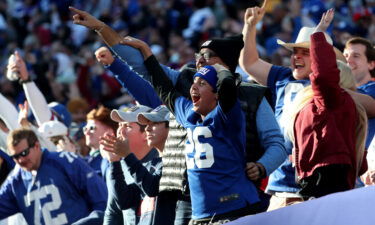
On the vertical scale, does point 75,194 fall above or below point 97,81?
below

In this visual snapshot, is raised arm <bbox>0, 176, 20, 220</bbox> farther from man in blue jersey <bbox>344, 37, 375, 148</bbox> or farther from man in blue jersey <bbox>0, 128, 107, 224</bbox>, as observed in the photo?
man in blue jersey <bbox>344, 37, 375, 148</bbox>

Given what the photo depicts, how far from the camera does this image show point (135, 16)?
20250mm

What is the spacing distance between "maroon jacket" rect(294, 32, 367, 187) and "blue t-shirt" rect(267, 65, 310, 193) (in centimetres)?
86

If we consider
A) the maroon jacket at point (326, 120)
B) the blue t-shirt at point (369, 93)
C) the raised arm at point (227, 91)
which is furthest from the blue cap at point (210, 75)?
the blue t-shirt at point (369, 93)

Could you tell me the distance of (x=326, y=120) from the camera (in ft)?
20.0

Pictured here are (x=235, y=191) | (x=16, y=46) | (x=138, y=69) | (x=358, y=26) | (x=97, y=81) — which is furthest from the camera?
(x=16, y=46)

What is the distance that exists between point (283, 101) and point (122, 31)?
1248cm

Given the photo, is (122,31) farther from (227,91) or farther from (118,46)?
(227,91)

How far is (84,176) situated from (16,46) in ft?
41.4

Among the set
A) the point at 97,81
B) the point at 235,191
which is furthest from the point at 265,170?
the point at 97,81

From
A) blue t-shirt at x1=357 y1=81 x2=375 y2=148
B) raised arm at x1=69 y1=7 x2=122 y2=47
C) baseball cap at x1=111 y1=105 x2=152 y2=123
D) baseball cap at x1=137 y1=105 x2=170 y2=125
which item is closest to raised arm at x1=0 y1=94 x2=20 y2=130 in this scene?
baseball cap at x1=111 y1=105 x2=152 y2=123

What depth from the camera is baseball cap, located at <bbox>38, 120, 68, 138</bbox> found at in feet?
35.0

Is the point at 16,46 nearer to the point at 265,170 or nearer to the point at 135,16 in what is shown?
the point at 135,16

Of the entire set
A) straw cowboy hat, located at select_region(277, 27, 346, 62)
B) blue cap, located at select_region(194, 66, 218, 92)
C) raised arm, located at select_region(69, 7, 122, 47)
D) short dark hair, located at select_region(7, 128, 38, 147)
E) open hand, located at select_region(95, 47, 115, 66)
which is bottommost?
short dark hair, located at select_region(7, 128, 38, 147)
